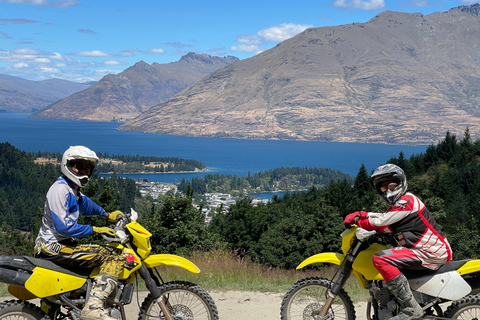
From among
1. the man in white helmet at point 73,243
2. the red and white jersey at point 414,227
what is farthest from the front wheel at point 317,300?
the man in white helmet at point 73,243

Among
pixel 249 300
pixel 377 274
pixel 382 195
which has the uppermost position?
pixel 382 195

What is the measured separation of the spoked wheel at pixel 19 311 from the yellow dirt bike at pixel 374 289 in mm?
2960

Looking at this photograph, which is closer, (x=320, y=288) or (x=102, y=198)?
(x=320, y=288)

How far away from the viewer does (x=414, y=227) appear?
524 centimetres

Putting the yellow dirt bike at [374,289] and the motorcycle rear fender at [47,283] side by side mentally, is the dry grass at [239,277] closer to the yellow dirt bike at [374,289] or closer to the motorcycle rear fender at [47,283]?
the yellow dirt bike at [374,289]

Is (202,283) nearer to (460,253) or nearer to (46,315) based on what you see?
(46,315)

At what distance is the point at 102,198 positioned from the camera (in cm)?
3209

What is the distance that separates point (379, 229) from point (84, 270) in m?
3.40

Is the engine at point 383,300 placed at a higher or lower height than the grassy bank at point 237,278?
higher

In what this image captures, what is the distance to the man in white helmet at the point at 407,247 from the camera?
5133 millimetres

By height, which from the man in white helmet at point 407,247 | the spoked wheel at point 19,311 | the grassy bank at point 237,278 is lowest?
the grassy bank at point 237,278

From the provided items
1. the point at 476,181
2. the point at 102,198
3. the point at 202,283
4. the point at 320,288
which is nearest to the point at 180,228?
the point at 102,198

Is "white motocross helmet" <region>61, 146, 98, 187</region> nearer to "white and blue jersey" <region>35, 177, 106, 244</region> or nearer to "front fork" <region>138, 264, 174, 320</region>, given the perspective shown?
"white and blue jersey" <region>35, 177, 106, 244</region>

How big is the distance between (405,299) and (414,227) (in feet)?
2.63
